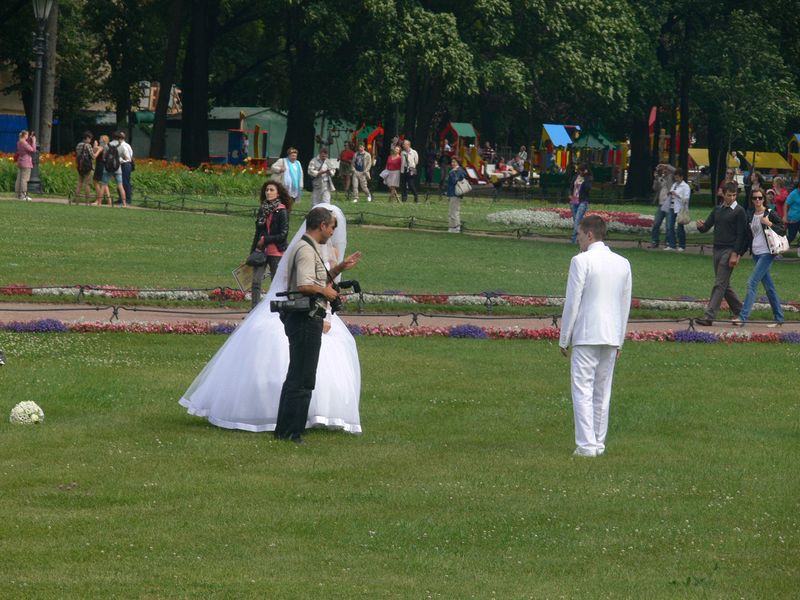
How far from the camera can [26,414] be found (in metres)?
11.9

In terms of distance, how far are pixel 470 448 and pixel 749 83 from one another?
44935 mm

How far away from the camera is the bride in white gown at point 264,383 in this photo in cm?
1212

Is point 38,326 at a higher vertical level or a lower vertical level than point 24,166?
lower

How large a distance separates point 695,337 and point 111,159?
2012 cm

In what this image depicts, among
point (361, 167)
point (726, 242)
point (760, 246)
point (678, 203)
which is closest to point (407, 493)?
point (726, 242)

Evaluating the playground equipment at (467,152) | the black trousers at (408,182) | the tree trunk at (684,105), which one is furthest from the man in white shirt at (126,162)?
the playground equipment at (467,152)

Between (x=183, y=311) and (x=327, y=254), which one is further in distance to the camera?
(x=183, y=311)

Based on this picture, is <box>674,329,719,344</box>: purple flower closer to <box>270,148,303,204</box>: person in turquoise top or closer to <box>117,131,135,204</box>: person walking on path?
<box>270,148,303,204</box>: person in turquoise top

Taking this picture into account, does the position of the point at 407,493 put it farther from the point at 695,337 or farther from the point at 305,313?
the point at 695,337

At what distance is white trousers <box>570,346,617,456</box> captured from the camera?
446 inches

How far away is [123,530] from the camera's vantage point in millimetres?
8586

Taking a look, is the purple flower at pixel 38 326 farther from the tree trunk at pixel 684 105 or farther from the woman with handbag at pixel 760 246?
the tree trunk at pixel 684 105

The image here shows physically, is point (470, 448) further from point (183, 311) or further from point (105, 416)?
point (183, 311)

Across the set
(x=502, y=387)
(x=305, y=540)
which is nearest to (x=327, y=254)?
(x=502, y=387)
